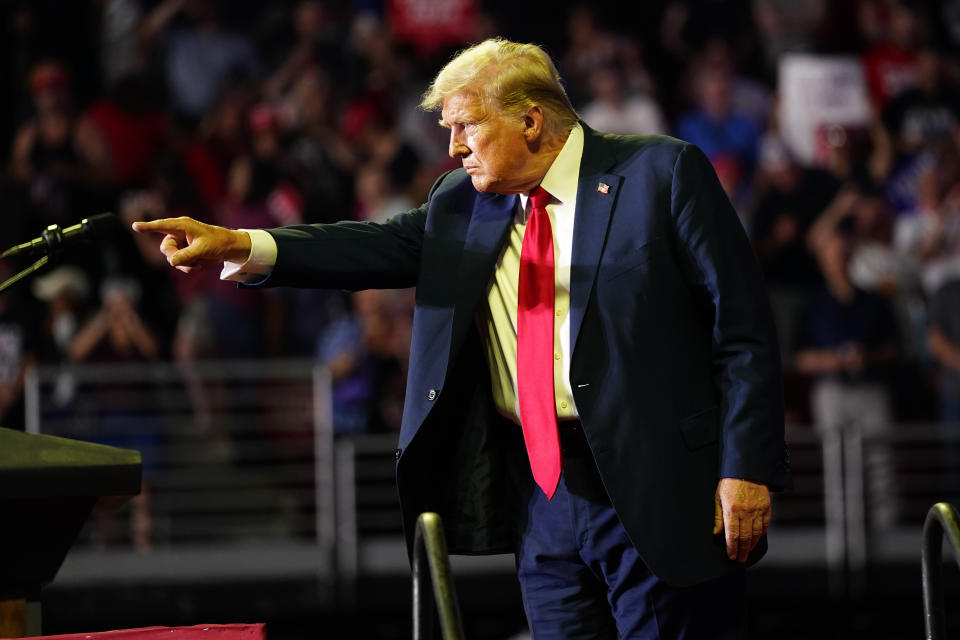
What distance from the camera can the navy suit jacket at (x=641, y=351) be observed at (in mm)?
2398

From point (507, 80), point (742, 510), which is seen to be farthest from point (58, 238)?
point (742, 510)

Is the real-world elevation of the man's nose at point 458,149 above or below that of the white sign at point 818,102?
below

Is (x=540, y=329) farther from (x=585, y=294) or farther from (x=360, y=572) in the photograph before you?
(x=360, y=572)

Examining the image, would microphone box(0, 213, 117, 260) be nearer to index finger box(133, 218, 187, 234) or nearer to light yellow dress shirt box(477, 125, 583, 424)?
index finger box(133, 218, 187, 234)

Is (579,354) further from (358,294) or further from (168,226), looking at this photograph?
(358,294)

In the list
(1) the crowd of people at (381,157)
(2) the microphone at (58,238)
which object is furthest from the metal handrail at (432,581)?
(1) the crowd of people at (381,157)

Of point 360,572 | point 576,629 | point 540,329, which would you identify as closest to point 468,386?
point 540,329

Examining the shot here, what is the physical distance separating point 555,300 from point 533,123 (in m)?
0.32

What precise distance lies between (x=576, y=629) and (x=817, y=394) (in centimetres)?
465

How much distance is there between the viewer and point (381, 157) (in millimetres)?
7660

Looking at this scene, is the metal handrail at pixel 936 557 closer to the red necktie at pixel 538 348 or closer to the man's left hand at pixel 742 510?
the man's left hand at pixel 742 510

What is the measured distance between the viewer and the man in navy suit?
94.9 inches

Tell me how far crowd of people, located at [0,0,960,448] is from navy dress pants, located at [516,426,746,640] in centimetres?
413

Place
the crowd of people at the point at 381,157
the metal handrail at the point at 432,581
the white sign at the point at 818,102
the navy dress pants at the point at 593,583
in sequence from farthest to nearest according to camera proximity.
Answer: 1. the white sign at the point at 818,102
2. the crowd of people at the point at 381,157
3. the navy dress pants at the point at 593,583
4. the metal handrail at the point at 432,581
